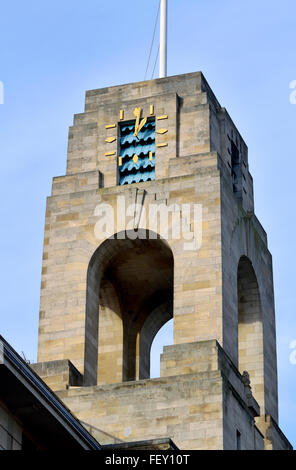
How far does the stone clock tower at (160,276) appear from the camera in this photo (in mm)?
59062

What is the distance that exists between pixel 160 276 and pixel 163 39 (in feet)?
36.5

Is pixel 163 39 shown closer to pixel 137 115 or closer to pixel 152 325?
pixel 137 115

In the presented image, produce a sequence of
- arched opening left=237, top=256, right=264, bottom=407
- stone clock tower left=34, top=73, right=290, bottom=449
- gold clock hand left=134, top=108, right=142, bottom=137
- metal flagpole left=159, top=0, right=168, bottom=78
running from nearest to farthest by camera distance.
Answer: stone clock tower left=34, top=73, right=290, bottom=449 → arched opening left=237, top=256, right=264, bottom=407 → gold clock hand left=134, top=108, right=142, bottom=137 → metal flagpole left=159, top=0, right=168, bottom=78

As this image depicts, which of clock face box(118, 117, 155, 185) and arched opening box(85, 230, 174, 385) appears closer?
arched opening box(85, 230, 174, 385)

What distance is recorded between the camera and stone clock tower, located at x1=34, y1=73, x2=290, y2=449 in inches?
2325

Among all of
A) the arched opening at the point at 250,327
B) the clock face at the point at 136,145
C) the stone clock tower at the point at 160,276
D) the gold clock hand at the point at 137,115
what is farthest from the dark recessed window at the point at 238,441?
the gold clock hand at the point at 137,115

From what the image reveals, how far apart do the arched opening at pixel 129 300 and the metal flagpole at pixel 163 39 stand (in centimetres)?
885

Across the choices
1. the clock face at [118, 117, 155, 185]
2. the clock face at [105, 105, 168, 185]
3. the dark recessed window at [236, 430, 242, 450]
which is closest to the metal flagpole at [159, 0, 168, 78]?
the clock face at [105, 105, 168, 185]

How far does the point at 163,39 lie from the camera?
72062mm

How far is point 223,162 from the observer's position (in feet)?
219

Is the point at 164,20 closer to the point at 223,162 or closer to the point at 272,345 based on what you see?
the point at 223,162

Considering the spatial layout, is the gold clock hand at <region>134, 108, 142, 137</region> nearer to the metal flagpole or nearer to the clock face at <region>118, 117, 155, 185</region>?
the clock face at <region>118, 117, 155, 185</region>

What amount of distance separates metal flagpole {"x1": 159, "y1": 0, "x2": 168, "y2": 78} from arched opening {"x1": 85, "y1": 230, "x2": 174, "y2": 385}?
8.85 metres

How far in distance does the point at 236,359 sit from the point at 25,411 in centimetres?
1912
